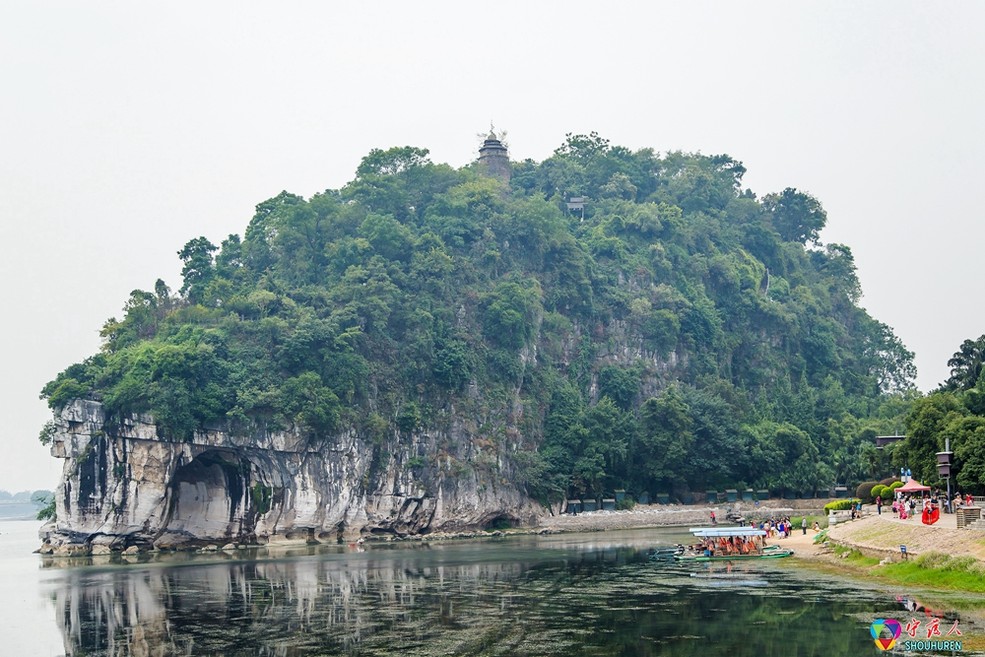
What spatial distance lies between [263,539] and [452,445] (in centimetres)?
1471

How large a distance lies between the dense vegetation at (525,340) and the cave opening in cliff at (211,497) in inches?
133

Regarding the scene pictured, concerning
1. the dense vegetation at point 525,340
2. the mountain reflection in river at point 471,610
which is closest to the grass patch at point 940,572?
the mountain reflection in river at point 471,610

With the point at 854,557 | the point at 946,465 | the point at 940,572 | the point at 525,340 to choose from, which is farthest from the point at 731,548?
the point at 525,340

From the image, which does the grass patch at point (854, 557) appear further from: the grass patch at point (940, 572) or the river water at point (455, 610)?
the grass patch at point (940, 572)

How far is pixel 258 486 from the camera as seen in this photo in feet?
230

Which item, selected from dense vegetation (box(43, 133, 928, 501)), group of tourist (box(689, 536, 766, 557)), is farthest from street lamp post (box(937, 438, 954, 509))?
dense vegetation (box(43, 133, 928, 501))

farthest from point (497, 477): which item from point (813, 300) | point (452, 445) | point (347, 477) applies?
point (813, 300)

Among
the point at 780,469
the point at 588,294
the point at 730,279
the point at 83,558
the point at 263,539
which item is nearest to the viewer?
the point at 83,558

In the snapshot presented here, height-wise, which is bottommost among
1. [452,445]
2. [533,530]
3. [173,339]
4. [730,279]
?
[533,530]

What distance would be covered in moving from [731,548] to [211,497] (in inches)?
1427

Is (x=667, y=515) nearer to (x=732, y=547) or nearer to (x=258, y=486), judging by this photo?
(x=258, y=486)

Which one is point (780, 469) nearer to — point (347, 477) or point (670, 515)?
point (670, 515)

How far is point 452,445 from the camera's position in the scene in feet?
255

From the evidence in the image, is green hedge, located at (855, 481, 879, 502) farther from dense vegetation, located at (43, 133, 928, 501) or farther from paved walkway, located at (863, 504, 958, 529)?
paved walkway, located at (863, 504, 958, 529)
